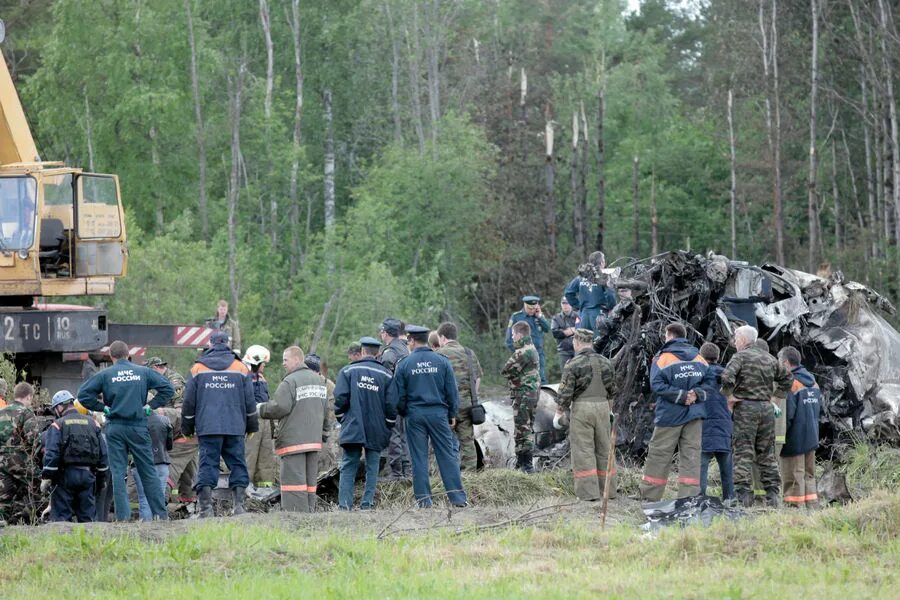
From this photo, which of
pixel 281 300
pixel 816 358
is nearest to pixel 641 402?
pixel 816 358

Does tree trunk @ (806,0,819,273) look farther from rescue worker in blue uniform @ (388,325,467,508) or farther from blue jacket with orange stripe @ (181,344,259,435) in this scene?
blue jacket with orange stripe @ (181,344,259,435)

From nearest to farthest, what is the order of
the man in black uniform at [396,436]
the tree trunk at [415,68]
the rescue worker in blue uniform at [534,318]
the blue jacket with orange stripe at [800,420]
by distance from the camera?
the blue jacket with orange stripe at [800,420] → the man in black uniform at [396,436] → the rescue worker in blue uniform at [534,318] → the tree trunk at [415,68]

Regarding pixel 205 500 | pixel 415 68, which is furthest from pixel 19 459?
pixel 415 68

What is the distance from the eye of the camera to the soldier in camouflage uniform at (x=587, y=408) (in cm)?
1527

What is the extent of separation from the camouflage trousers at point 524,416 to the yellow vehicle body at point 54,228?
6275mm

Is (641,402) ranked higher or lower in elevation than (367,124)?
lower

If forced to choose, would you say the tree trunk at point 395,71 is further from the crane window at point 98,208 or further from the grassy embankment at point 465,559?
the grassy embankment at point 465,559

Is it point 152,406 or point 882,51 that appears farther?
point 882,51

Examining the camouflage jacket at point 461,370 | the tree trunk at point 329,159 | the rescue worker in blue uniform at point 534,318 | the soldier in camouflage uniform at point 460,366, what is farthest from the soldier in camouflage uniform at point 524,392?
→ the tree trunk at point 329,159

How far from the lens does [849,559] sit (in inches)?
421

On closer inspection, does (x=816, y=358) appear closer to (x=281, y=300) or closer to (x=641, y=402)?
(x=641, y=402)

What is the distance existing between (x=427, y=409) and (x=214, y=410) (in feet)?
7.52

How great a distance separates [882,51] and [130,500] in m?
26.0

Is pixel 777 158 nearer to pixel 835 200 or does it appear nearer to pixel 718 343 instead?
pixel 835 200
